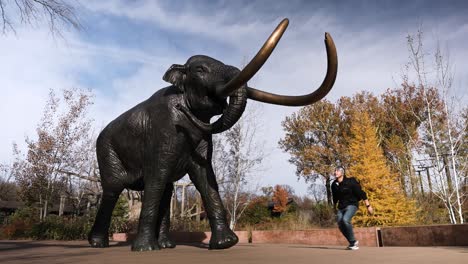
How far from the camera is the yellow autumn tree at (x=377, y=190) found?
1602 centimetres

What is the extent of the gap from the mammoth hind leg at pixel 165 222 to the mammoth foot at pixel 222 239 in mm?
950

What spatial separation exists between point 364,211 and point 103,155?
504 inches

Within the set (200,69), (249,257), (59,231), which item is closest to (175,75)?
(200,69)

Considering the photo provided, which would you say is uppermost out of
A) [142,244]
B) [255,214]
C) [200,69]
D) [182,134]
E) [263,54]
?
[200,69]

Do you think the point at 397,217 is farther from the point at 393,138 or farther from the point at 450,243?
the point at 393,138

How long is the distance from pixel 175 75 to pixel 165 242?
256 centimetres

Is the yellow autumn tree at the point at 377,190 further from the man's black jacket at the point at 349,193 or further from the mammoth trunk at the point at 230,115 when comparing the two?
the mammoth trunk at the point at 230,115

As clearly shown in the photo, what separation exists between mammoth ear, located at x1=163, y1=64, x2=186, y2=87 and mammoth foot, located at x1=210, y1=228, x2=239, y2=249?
218 cm

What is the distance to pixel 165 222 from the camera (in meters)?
6.04

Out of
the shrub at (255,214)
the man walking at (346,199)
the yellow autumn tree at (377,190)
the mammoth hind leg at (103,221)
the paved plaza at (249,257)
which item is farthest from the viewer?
the shrub at (255,214)

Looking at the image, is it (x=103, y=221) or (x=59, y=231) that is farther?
(x=59, y=231)

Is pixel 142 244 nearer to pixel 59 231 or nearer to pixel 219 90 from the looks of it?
pixel 219 90

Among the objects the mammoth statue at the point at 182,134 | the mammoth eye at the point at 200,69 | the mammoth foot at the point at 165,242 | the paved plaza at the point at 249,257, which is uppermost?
the mammoth eye at the point at 200,69

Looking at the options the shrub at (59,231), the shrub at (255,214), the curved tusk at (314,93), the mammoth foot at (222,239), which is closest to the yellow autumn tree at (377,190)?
the shrub at (255,214)
